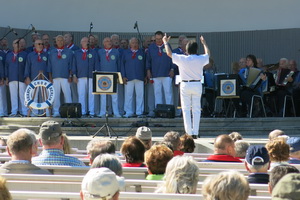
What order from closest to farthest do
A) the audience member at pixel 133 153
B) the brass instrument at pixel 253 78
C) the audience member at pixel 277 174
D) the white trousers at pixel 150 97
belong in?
1. the audience member at pixel 277 174
2. the audience member at pixel 133 153
3. the brass instrument at pixel 253 78
4. the white trousers at pixel 150 97

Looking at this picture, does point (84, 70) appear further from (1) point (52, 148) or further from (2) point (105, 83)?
(1) point (52, 148)

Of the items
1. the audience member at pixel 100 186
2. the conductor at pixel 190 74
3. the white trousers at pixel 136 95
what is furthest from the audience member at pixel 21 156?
the white trousers at pixel 136 95

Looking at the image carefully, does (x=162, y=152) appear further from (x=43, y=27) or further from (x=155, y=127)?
(x=43, y=27)

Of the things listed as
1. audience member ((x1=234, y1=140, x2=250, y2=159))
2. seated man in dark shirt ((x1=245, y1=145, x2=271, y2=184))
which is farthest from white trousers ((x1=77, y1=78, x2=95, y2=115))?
seated man in dark shirt ((x1=245, y1=145, x2=271, y2=184))

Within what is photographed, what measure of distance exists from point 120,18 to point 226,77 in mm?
5551

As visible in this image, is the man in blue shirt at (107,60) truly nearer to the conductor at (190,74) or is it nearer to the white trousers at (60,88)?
the white trousers at (60,88)

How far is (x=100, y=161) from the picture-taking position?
15.6 feet

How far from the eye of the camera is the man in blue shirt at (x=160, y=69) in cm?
1510

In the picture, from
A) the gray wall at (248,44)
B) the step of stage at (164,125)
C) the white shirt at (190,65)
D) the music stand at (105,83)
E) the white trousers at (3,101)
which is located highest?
the gray wall at (248,44)

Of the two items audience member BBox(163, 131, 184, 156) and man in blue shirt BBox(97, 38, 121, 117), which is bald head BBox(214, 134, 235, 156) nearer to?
audience member BBox(163, 131, 184, 156)

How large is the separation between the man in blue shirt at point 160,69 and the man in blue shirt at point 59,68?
6.03 feet

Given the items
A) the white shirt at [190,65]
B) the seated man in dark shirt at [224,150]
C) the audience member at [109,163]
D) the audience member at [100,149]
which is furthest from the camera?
the white shirt at [190,65]

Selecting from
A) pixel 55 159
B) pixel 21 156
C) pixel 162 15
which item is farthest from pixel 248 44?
pixel 21 156

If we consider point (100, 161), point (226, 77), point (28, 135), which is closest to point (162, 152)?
point (100, 161)
